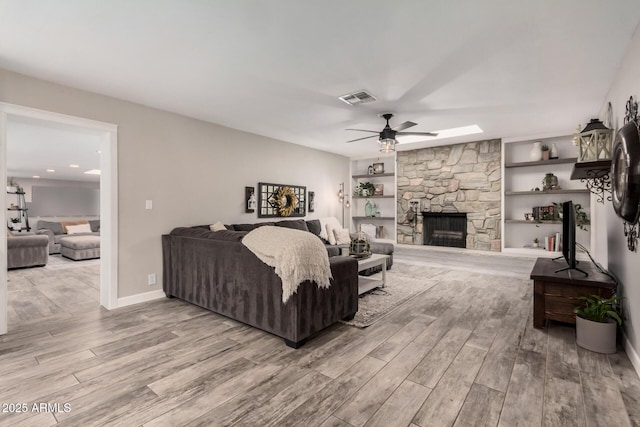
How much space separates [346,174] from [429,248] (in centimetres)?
275

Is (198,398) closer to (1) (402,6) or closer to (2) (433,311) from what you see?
(2) (433,311)

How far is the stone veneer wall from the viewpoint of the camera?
607cm

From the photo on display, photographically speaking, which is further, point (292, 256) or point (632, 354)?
point (292, 256)

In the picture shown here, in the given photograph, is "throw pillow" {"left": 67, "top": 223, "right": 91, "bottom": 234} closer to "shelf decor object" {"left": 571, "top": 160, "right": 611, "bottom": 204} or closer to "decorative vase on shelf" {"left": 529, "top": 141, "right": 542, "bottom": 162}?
"shelf decor object" {"left": 571, "top": 160, "right": 611, "bottom": 204}

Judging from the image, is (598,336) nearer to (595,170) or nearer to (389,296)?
(595,170)

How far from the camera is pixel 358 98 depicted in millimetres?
3518

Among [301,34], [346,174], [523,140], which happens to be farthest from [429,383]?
[346,174]

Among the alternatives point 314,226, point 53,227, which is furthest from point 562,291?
point 53,227

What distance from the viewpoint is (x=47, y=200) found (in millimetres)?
10422

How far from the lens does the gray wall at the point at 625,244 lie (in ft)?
7.16

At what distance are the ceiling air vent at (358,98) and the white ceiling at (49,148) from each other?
9.57 feet

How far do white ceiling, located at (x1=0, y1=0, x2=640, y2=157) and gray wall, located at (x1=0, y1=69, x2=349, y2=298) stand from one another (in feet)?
0.62

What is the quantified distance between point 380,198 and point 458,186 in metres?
2.06

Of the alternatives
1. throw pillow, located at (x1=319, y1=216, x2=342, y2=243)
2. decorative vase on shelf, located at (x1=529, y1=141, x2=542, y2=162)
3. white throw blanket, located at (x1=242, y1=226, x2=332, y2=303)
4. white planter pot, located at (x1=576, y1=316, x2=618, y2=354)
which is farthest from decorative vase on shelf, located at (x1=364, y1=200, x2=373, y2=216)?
white planter pot, located at (x1=576, y1=316, x2=618, y2=354)
